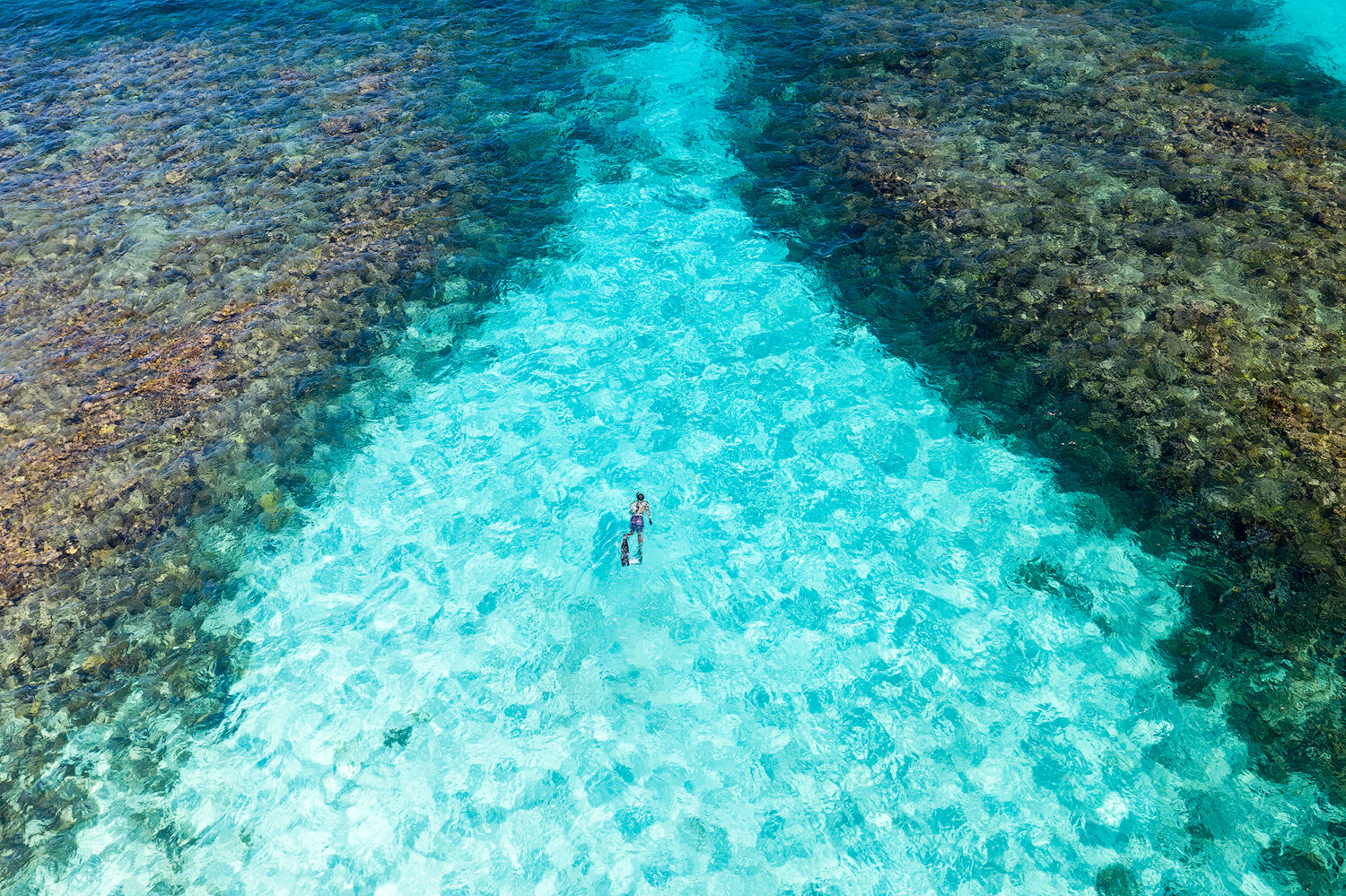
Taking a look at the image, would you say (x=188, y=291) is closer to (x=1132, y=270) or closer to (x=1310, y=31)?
(x=1132, y=270)

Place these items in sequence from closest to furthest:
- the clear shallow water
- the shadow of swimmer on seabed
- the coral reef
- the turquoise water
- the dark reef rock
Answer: the clear shallow water < the dark reef rock < the coral reef < the shadow of swimmer on seabed < the turquoise water

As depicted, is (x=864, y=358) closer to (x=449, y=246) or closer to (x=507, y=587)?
(x=507, y=587)

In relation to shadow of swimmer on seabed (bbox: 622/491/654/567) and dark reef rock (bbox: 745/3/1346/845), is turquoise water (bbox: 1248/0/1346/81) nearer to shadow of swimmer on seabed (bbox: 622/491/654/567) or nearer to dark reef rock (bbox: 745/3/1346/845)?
dark reef rock (bbox: 745/3/1346/845)

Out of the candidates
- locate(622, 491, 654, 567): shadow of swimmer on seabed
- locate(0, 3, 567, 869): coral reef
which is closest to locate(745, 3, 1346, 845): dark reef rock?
locate(622, 491, 654, 567): shadow of swimmer on seabed

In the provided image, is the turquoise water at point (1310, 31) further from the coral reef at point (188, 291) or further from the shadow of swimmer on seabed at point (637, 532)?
the shadow of swimmer on seabed at point (637, 532)

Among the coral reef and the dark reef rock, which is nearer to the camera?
the dark reef rock

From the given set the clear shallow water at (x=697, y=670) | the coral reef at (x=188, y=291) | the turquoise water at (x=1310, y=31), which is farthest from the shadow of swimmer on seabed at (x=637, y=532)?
the turquoise water at (x=1310, y=31)

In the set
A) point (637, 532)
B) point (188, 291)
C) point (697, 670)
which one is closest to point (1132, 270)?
point (637, 532)

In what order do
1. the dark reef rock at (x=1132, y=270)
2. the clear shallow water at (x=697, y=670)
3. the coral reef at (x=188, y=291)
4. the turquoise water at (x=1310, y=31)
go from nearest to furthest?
the clear shallow water at (x=697, y=670), the dark reef rock at (x=1132, y=270), the coral reef at (x=188, y=291), the turquoise water at (x=1310, y=31)
